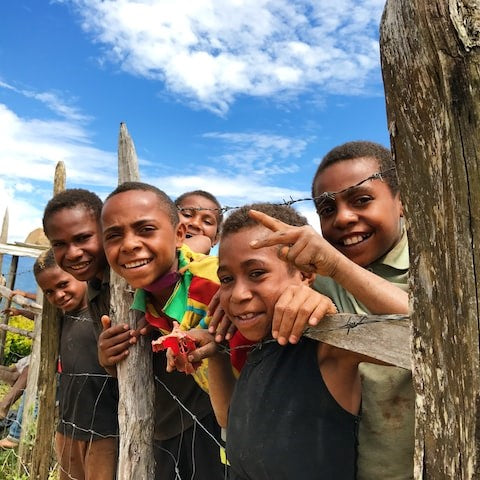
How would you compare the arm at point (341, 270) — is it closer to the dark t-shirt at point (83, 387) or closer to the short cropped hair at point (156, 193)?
the short cropped hair at point (156, 193)

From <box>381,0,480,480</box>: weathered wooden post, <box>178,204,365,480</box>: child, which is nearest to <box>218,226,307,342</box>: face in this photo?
<box>178,204,365,480</box>: child

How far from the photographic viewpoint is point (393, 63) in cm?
96

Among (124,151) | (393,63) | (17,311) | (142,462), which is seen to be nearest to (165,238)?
(124,151)

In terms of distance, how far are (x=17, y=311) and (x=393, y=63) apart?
702cm

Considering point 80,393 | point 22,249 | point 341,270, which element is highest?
point 22,249

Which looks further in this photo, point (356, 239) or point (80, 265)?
point (80, 265)

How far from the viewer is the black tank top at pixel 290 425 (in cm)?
146

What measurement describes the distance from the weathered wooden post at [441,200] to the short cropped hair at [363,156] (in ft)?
3.29

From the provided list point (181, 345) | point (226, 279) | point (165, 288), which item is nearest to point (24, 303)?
point (165, 288)

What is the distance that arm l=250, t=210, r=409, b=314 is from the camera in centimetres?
134

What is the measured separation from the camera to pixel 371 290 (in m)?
1.34

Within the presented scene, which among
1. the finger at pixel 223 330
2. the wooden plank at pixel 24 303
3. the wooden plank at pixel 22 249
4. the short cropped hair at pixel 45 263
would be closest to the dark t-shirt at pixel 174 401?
the finger at pixel 223 330

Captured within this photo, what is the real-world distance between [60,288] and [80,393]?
788 mm

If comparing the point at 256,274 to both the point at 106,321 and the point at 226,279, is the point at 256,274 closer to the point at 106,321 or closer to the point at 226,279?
the point at 226,279
